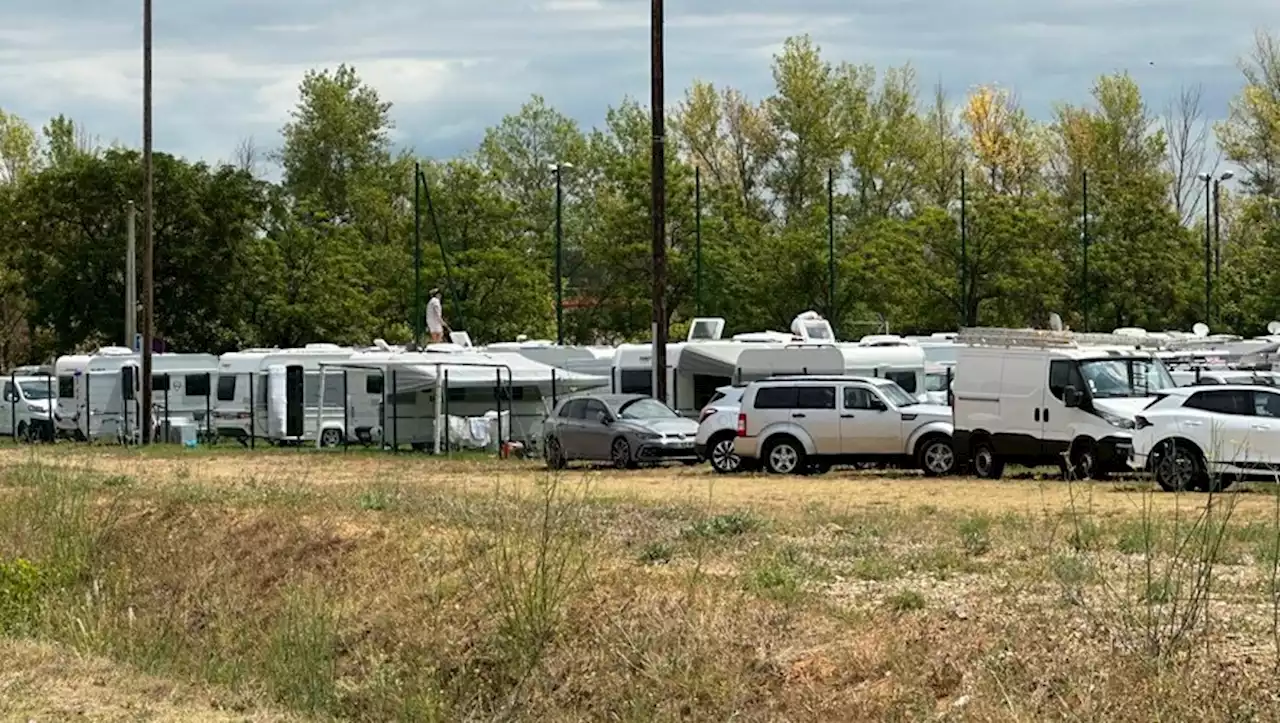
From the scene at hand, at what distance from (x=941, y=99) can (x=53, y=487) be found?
6320cm

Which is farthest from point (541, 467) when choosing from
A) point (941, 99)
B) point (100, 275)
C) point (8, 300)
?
point (941, 99)

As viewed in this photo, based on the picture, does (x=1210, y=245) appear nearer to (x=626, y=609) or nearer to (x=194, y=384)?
(x=194, y=384)

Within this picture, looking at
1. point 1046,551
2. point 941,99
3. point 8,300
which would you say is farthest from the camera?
point 941,99

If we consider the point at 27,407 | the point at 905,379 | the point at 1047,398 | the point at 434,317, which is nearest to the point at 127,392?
the point at 27,407

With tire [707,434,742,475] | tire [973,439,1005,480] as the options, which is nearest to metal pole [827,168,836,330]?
tire [707,434,742,475]

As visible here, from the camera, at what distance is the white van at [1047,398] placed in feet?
86.1

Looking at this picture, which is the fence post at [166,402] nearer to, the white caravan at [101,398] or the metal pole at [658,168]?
the white caravan at [101,398]

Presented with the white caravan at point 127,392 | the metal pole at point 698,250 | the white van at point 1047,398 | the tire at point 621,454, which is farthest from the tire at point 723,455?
the metal pole at point 698,250

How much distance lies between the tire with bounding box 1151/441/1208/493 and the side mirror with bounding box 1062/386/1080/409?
2.88m

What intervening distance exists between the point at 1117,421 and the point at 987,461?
7.11ft

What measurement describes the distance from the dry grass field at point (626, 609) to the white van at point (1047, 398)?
6041 mm

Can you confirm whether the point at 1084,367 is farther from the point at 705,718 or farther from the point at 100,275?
the point at 100,275

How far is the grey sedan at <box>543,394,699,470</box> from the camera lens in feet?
104

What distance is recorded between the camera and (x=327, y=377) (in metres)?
42.3
